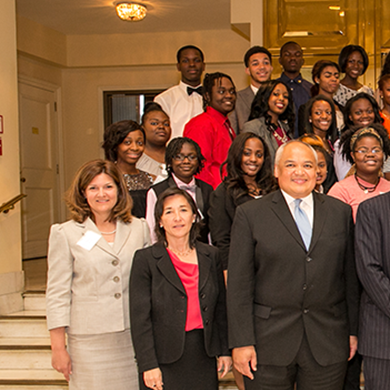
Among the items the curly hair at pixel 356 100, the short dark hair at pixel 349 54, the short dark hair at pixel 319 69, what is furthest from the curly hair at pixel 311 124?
the short dark hair at pixel 349 54

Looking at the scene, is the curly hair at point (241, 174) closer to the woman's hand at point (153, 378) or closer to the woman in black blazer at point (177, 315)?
the woman in black blazer at point (177, 315)

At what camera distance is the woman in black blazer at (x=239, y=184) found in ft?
8.77

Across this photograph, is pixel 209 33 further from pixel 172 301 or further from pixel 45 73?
pixel 172 301

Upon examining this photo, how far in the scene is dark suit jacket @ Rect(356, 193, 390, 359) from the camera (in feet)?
6.42

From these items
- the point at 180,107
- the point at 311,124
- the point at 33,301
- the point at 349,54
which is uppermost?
the point at 349,54

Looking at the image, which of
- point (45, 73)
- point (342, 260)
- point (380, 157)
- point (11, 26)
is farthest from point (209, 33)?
point (342, 260)

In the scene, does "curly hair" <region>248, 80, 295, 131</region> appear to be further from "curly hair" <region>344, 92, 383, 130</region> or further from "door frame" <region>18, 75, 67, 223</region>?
"door frame" <region>18, 75, 67, 223</region>

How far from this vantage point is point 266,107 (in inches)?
143

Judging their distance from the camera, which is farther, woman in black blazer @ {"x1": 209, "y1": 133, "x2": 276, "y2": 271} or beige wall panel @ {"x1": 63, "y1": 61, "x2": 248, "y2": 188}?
beige wall panel @ {"x1": 63, "y1": 61, "x2": 248, "y2": 188}

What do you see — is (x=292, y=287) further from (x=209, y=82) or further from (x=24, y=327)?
(x=24, y=327)

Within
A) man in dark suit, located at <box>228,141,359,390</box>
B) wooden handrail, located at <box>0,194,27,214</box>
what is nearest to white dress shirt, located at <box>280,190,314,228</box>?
man in dark suit, located at <box>228,141,359,390</box>

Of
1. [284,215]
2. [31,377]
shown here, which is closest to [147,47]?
[31,377]

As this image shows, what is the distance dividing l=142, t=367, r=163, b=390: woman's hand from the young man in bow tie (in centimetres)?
288

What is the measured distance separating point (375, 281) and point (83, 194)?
4.22ft
